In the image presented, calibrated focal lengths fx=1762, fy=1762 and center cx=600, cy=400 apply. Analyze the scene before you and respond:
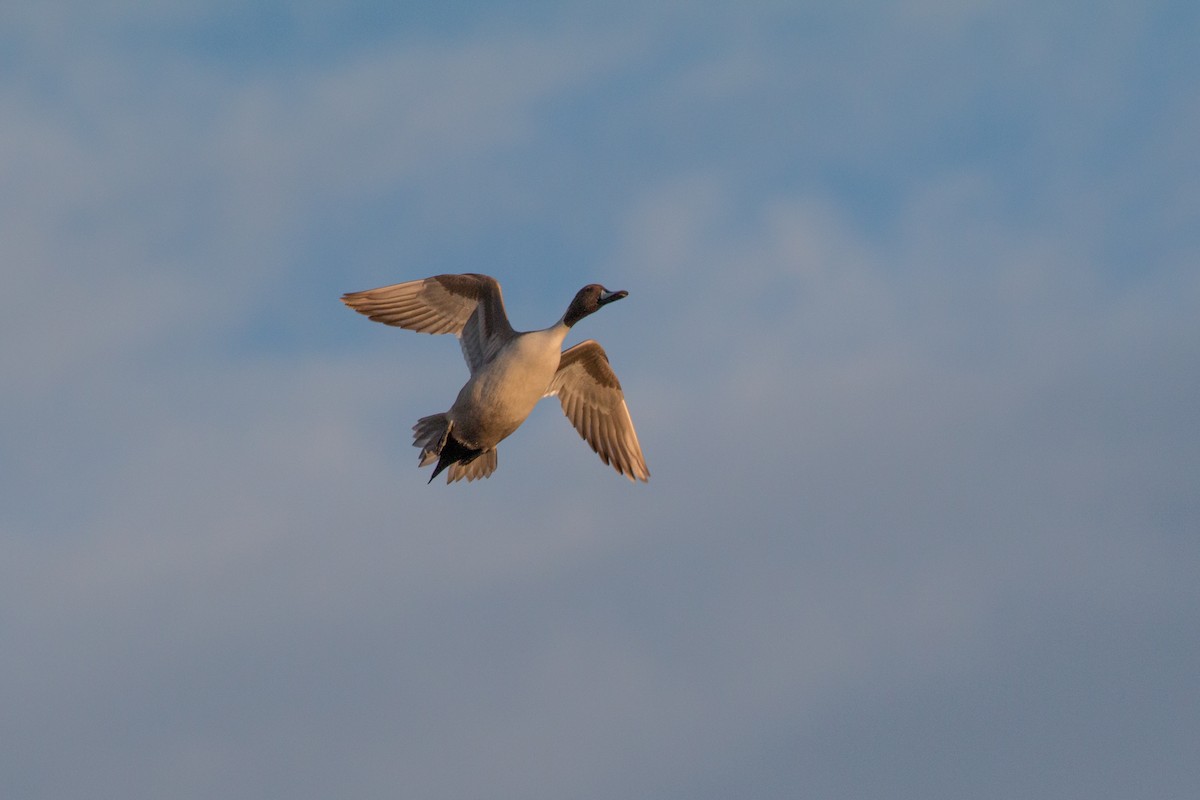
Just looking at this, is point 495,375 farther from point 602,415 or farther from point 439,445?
point 602,415

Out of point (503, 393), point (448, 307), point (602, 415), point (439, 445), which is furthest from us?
point (602, 415)

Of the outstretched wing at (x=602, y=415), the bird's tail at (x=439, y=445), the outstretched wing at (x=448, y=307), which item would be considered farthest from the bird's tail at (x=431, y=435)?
the outstretched wing at (x=602, y=415)

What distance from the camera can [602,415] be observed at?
2614 centimetres

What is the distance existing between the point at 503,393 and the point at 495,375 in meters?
0.32

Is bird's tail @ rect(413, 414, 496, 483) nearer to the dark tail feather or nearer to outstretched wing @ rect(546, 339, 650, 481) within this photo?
the dark tail feather

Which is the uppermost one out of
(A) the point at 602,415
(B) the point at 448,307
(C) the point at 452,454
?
(B) the point at 448,307

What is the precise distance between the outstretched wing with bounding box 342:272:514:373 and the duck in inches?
0.6

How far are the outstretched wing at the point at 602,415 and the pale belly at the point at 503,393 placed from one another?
2079 mm

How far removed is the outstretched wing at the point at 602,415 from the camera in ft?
84.9

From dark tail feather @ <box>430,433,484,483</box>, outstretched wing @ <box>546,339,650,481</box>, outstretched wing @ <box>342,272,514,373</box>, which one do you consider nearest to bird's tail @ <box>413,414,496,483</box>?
dark tail feather @ <box>430,433,484,483</box>

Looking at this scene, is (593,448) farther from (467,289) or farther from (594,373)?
(467,289)

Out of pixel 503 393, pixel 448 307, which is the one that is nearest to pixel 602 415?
pixel 448 307

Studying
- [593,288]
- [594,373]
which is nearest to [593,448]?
[594,373]

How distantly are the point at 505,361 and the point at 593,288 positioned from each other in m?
1.83
